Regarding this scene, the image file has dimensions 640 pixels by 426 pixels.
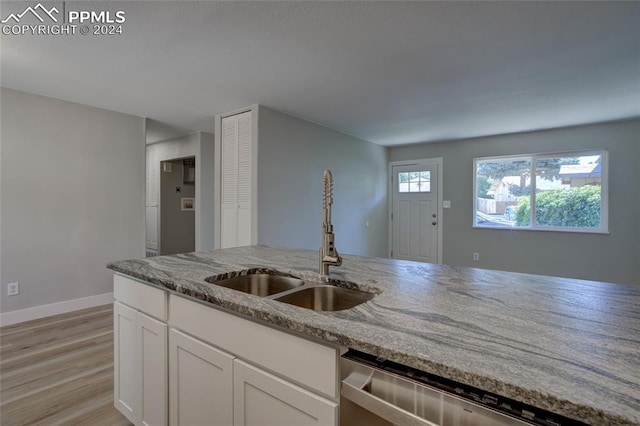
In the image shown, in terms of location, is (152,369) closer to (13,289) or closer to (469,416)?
(469,416)

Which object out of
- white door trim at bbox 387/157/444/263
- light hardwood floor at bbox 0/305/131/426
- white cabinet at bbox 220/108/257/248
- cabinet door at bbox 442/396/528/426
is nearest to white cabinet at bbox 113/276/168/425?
light hardwood floor at bbox 0/305/131/426

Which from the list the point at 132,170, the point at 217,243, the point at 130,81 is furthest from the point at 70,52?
the point at 217,243

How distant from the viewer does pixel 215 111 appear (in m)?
3.93

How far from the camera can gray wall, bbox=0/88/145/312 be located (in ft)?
10.1

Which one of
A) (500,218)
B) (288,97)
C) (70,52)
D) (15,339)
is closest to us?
(70,52)

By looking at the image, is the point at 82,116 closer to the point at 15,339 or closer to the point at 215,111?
the point at 215,111

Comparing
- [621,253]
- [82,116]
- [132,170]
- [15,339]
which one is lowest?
[15,339]

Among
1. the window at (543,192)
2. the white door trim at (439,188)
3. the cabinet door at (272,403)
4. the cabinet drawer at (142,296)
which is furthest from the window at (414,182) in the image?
the cabinet door at (272,403)

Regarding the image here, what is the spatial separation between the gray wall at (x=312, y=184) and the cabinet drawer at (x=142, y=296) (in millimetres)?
2028

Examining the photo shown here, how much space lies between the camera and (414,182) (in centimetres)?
611

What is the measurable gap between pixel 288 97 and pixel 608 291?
3080 millimetres

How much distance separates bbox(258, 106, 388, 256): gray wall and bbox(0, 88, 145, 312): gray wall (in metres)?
1.79

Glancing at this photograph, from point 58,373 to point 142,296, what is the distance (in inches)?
58.2

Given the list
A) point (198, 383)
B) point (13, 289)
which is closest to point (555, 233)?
point (198, 383)
